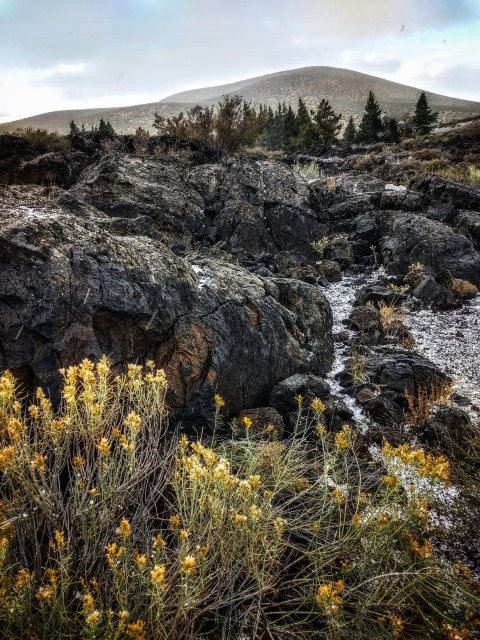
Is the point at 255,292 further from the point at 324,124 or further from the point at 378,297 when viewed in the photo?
the point at 324,124

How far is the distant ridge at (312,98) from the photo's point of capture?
79.9 metres

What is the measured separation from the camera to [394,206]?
376 inches

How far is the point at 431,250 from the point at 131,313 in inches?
265

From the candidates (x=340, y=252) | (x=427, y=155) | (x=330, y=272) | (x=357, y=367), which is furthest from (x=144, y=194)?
(x=427, y=155)

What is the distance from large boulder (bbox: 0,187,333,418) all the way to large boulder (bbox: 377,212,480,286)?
4514mm

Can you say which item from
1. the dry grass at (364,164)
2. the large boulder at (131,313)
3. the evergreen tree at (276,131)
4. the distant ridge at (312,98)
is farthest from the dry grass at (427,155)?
the distant ridge at (312,98)

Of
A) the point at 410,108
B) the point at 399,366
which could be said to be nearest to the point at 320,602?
the point at 399,366

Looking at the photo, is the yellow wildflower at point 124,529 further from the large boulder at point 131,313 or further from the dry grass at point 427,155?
the dry grass at point 427,155

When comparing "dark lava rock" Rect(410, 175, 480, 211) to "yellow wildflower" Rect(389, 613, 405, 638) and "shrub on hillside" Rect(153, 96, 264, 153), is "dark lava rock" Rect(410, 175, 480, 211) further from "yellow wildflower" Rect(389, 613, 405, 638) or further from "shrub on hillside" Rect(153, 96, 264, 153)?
"yellow wildflower" Rect(389, 613, 405, 638)

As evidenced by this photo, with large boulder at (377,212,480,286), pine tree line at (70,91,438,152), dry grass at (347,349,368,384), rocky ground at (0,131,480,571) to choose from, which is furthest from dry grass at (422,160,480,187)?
dry grass at (347,349,368,384)

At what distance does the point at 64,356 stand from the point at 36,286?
0.52m

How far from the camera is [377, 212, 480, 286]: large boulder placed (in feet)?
23.9

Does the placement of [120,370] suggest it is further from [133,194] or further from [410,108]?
[410,108]

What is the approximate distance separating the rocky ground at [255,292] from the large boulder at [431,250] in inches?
1.2
